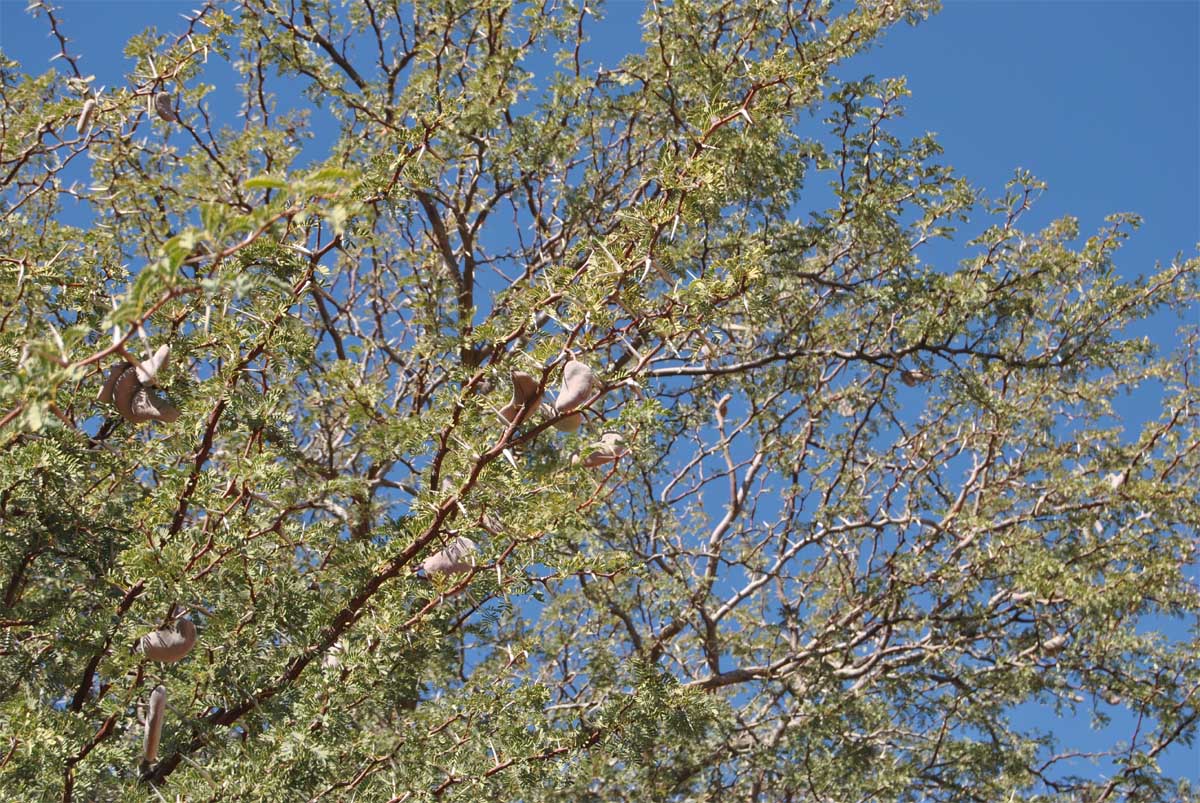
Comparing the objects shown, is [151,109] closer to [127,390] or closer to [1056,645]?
[127,390]

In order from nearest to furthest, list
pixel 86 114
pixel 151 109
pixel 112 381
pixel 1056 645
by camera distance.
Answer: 1. pixel 112 381
2. pixel 86 114
3. pixel 151 109
4. pixel 1056 645

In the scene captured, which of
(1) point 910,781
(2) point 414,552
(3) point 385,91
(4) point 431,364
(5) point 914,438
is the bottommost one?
(2) point 414,552

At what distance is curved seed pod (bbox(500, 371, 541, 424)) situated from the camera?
7.70 ft

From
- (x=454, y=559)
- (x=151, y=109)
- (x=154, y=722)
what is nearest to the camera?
(x=154, y=722)

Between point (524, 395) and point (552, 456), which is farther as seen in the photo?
A: point (552, 456)

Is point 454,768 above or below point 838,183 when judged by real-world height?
below

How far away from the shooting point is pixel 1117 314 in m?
5.61

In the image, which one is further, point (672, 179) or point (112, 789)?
point (112, 789)

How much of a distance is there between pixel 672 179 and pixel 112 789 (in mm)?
2133

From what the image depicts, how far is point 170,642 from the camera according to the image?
270 centimetres

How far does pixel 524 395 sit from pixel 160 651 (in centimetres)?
116

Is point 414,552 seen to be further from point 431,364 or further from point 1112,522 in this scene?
point 1112,522

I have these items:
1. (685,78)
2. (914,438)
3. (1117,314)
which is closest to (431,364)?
(685,78)

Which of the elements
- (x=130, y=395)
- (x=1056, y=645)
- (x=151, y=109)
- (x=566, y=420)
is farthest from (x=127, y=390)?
(x=1056, y=645)
